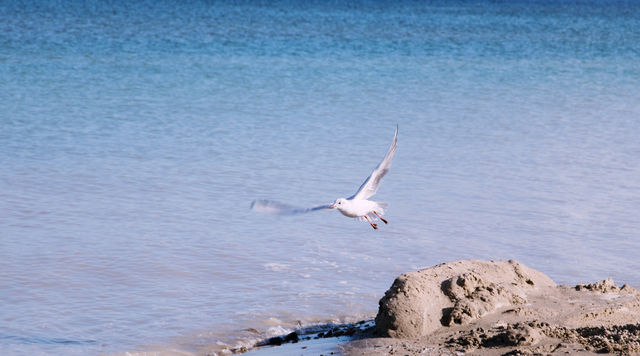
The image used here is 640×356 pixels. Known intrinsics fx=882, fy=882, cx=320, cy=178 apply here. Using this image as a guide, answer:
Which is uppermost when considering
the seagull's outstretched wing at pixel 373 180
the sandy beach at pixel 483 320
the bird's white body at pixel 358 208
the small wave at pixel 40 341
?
the seagull's outstretched wing at pixel 373 180

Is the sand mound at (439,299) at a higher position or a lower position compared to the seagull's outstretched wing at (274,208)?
lower

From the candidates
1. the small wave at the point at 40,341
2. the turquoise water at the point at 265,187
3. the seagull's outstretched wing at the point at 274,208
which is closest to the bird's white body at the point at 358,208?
the seagull's outstretched wing at the point at 274,208

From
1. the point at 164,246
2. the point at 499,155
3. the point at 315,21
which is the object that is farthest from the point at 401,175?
the point at 315,21

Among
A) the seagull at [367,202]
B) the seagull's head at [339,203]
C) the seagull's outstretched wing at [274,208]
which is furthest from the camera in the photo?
the seagull at [367,202]

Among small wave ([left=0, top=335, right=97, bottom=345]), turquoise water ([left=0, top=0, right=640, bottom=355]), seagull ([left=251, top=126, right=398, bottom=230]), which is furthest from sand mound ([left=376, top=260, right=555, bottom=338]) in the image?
small wave ([left=0, top=335, right=97, bottom=345])

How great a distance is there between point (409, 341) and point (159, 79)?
19.9m

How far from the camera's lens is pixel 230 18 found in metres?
55.2

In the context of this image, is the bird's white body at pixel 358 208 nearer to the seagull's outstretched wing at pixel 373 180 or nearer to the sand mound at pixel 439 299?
the seagull's outstretched wing at pixel 373 180

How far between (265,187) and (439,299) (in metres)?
6.06

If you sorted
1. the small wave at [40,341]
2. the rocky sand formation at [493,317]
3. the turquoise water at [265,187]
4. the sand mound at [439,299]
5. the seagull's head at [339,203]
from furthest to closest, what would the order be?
1. the turquoise water at [265,187]
2. the small wave at [40,341]
3. the seagull's head at [339,203]
4. the sand mound at [439,299]
5. the rocky sand formation at [493,317]

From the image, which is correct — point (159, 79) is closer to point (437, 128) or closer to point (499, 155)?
point (437, 128)

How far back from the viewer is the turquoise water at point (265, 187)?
8.30 m

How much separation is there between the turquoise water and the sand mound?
1.33 metres

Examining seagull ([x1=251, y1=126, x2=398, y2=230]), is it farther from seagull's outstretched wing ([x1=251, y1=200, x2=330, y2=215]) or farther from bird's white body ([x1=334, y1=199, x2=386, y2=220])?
seagull's outstretched wing ([x1=251, y1=200, x2=330, y2=215])
